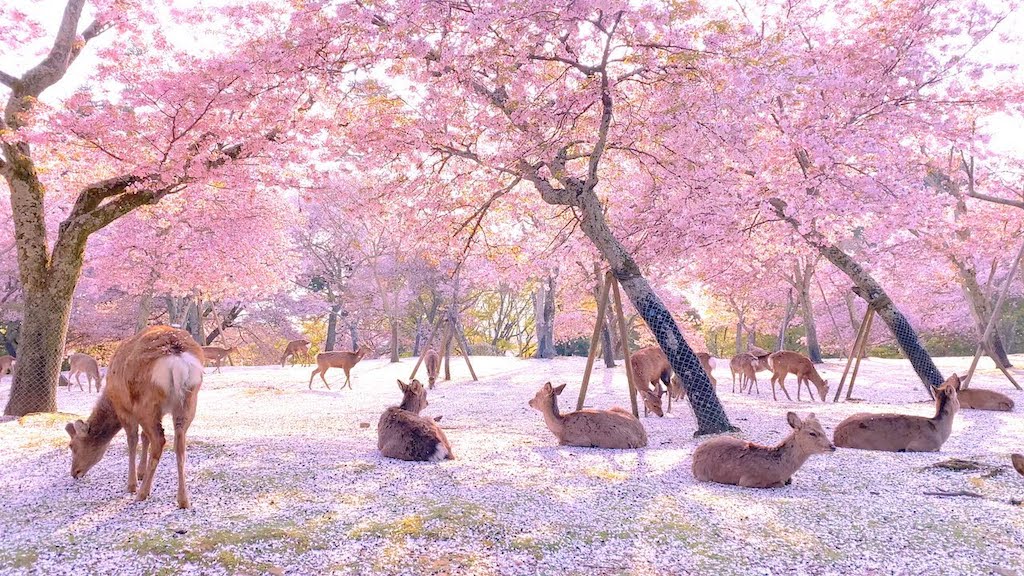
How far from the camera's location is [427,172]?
986 cm

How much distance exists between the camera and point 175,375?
3971 millimetres

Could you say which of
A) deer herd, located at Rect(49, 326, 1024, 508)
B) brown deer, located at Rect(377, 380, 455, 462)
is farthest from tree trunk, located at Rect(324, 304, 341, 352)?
brown deer, located at Rect(377, 380, 455, 462)

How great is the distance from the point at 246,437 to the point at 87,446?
2.26 metres

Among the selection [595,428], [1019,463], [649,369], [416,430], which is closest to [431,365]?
Result: [649,369]

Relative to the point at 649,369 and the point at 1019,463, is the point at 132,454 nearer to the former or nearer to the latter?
the point at 1019,463

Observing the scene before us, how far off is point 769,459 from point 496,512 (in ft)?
7.42

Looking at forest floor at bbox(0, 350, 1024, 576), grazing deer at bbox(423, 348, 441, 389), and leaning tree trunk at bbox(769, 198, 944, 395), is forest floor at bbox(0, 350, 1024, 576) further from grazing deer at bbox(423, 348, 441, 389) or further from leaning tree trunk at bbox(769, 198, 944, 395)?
grazing deer at bbox(423, 348, 441, 389)

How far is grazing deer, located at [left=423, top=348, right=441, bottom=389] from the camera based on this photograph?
1434cm

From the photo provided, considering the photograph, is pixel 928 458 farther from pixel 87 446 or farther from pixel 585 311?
pixel 585 311

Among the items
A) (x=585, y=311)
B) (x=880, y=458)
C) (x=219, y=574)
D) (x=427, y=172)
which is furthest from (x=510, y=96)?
(x=585, y=311)

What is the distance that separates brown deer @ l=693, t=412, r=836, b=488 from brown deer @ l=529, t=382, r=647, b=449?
1522mm

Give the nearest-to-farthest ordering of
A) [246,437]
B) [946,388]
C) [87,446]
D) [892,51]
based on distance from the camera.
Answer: [87,446]
[946,388]
[246,437]
[892,51]

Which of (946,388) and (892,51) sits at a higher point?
(892,51)

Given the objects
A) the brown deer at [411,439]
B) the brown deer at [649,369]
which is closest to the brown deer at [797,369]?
the brown deer at [649,369]
